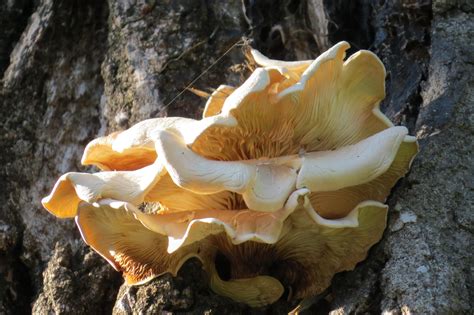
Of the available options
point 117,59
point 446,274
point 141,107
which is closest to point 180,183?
point 446,274

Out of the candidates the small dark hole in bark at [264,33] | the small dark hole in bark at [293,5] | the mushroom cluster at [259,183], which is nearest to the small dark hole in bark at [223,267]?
the mushroom cluster at [259,183]

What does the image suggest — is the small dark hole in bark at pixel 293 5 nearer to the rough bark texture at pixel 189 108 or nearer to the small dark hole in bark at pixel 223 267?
the rough bark texture at pixel 189 108

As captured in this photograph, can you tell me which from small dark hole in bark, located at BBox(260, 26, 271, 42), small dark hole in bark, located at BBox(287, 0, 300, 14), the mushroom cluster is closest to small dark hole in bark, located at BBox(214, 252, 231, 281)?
the mushroom cluster

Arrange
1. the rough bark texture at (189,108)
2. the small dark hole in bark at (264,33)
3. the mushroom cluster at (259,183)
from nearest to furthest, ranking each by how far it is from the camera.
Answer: the mushroom cluster at (259,183) < the rough bark texture at (189,108) < the small dark hole in bark at (264,33)

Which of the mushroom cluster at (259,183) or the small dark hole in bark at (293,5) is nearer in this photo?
the mushroom cluster at (259,183)

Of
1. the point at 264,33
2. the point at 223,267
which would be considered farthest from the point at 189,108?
the point at 223,267

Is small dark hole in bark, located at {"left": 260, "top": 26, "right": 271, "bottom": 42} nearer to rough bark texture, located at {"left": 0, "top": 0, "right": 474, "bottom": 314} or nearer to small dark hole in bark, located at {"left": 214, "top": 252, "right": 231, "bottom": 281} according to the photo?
rough bark texture, located at {"left": 0, "top": 0, "right": 474, "bottom": 314}

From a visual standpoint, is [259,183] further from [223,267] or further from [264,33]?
[264,33]
